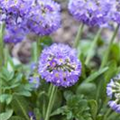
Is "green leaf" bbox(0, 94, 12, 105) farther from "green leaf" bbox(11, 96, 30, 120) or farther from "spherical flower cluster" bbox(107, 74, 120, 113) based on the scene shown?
"spherical flower cluster" bbox(107, 74, 120, 113)

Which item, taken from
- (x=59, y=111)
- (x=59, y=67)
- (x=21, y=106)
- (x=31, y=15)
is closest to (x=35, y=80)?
(x=21, y=106)

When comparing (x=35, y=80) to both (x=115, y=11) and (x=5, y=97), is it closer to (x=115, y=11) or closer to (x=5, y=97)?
(x=5, y=97)

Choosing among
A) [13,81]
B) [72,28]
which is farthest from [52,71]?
[72,28]

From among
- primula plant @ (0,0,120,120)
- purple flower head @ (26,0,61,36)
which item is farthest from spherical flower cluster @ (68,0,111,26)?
purple flower head @ (26,0,61,36)

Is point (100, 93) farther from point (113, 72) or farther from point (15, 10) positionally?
point (15, 10)

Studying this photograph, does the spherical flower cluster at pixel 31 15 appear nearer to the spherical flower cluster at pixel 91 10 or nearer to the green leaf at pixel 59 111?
the spherical flower cluster at pixel 91 10

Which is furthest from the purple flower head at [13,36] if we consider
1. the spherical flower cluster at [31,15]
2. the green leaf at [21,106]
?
the green leaf at [21,106]
